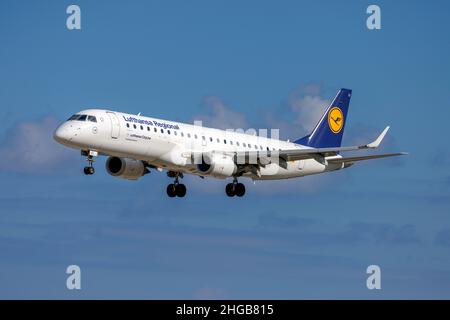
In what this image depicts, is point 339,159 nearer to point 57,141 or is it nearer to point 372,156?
point 372,156

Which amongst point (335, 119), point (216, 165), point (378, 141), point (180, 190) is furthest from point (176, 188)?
point (335, 119)

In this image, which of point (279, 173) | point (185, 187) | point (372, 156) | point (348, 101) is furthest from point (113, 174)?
point (348, 101)

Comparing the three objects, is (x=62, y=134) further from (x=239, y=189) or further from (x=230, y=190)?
(x=239, y=189)

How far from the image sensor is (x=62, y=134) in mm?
60219

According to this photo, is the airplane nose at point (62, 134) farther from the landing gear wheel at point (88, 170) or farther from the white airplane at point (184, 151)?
the landing gear wheel at point (88, 170)

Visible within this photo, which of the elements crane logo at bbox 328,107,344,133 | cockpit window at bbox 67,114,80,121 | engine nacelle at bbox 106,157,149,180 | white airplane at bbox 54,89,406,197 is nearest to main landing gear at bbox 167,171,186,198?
white airplane at bbox 54,89,406,197

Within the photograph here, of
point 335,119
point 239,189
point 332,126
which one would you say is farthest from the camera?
point 335,119

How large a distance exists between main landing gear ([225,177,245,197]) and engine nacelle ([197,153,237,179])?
202 cm

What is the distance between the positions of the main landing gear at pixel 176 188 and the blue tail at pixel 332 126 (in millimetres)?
Answer: 10708

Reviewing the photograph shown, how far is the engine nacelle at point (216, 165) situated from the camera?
65.0m

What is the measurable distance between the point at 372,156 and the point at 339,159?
4587mm

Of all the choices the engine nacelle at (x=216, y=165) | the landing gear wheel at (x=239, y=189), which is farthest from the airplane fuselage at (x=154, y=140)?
the landing gear wheel at (x=239, y=189)

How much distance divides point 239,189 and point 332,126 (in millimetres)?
13836
